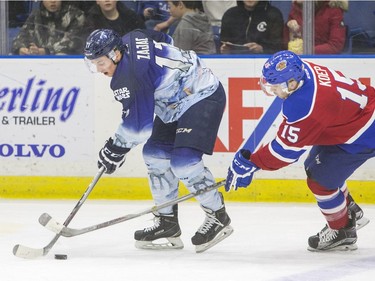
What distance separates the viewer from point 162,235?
519cm

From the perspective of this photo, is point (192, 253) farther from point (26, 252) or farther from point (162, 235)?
point (26, 252)

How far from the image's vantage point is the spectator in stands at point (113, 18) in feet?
22.9

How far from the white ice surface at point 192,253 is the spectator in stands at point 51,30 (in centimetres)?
117

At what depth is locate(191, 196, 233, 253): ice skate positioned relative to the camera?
16.5 feet

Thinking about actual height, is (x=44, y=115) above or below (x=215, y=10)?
below

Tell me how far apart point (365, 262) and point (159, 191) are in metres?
1.06

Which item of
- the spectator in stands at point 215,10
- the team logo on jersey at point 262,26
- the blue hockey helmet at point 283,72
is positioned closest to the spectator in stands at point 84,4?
the spectator in stands at point 215,10

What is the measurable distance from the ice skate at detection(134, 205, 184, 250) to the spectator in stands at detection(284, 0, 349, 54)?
200 centimetres

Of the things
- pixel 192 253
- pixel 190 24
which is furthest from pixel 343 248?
pixel 190 24

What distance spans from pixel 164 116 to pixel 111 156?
326 millimetres

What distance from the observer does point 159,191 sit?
16.9ft

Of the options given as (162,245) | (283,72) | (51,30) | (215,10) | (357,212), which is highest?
(283,72)

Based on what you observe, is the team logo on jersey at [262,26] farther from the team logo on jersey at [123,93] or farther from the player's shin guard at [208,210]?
the team logo on jersey at [123,93]

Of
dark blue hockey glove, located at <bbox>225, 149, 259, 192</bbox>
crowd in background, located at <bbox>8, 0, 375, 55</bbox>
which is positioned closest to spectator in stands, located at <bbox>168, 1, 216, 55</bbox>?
crowd in background, located at <bbox>8, 0, 375, 55</bbox>
